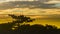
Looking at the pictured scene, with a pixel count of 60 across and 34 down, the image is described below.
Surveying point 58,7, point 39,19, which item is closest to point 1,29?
point 39,19

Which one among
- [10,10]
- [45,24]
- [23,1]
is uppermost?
[23,1]

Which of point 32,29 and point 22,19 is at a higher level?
point 22,19

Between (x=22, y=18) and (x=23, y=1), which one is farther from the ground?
(x=23, y=1)

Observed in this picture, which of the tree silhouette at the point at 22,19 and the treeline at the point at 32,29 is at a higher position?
the tree silhouette at the point at 22,19

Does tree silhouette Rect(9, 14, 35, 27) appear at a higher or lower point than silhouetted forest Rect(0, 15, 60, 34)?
higher

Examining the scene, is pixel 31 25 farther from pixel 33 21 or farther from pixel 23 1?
pixel 23 1

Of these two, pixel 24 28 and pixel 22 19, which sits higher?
pixel 22 19

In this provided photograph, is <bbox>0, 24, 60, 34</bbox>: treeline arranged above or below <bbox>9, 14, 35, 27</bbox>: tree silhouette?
below

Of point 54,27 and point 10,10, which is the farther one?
point 10,10
